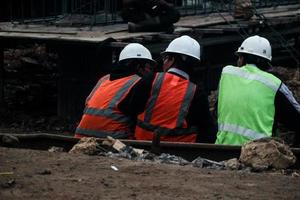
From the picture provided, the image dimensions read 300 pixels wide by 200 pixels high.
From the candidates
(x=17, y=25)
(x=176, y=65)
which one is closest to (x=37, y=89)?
(x=17, y=25)

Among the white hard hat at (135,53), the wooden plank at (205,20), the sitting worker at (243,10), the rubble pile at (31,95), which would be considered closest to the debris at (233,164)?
the white hard hat at (135,53)

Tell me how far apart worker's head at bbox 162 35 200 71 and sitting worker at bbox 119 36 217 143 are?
0.58m

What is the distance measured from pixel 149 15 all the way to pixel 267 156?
6702mm

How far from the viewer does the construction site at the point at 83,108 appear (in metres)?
5.82

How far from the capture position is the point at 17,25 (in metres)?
14.2

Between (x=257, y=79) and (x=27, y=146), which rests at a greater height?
(x=257, y=79)

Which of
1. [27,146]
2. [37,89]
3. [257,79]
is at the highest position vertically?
[257,79]

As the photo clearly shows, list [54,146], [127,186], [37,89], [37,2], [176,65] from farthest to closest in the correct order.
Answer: [37,2] → [37,89] → [176,65] → [54,146] → [127,186]

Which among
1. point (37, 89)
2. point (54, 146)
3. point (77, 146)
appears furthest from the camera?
point (37, 89)

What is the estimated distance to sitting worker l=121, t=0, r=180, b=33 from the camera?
1291cm

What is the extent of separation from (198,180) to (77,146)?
148 centimetres

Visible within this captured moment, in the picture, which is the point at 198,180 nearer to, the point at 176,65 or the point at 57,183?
the point at 57,183

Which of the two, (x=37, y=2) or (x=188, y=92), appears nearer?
(x=188, y=92)

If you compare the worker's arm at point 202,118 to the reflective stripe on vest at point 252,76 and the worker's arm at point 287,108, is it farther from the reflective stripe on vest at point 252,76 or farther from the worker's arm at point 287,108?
the worker's arm at point 287,108
